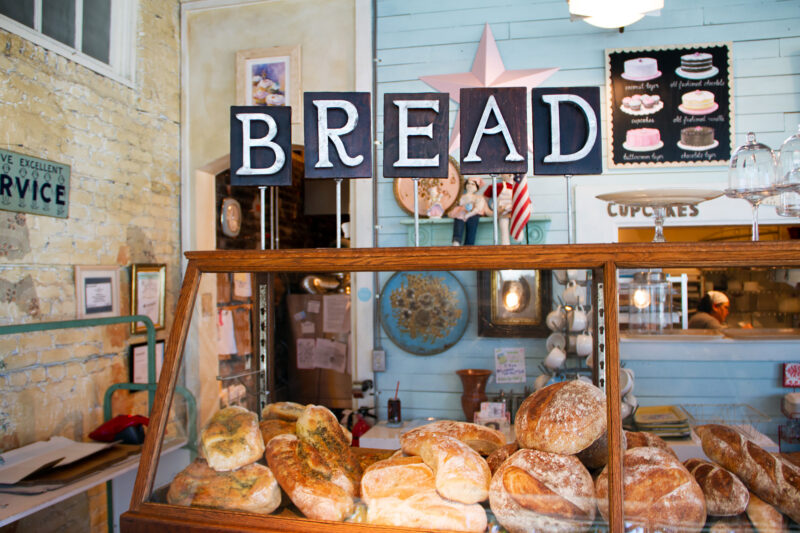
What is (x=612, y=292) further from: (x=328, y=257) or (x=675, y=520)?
(x=328, y=257)

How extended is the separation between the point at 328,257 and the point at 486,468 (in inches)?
24.9

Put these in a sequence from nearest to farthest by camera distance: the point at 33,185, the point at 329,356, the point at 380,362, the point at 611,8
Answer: the point at 380,362
the point at 329,356
the point at 611,8
the point at 33,185

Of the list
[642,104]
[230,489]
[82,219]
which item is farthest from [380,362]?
[642,104]

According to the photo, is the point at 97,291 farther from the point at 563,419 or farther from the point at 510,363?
the point at 563,419

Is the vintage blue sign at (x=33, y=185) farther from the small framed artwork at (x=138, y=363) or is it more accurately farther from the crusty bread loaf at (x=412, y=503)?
the crusty bread loaf at (x=412, y=503)

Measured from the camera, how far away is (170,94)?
14.4 ft

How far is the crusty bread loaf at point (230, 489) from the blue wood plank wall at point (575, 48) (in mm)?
2791

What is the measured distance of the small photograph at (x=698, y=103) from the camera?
3861 millimetres

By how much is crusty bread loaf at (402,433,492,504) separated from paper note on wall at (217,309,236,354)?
0.55 m

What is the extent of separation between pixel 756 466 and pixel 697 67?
326cm

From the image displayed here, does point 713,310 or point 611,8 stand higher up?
point 611,8

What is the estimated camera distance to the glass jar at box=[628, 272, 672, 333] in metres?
1.40

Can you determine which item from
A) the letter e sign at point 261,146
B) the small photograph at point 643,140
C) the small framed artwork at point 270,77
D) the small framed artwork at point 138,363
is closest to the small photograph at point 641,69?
the small photograph at point 643,140

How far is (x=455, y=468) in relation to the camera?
1.38 meters
